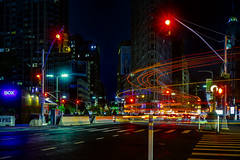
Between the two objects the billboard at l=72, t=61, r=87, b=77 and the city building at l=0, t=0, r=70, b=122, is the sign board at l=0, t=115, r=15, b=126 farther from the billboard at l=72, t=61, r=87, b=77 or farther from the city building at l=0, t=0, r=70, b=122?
the billboard at l=72, t=61, r=87, b=77

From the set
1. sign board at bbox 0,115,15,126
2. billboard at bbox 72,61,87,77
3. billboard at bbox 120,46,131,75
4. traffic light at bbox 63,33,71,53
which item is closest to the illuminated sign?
sign board at bbox 0,115,15,126

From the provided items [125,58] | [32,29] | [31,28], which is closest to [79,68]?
[32,29]

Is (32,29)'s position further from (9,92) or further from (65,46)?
(65,46)

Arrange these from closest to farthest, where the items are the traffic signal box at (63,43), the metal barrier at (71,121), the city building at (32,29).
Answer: the traffic signal box at (63,43) → the metal barrier at (71,121) → the city building at (32,29)

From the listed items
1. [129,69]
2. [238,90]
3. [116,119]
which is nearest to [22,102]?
[116,119]

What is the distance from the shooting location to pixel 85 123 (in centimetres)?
3578

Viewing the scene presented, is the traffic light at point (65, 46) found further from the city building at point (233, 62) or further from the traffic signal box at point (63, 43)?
the city building at point (233, 62)

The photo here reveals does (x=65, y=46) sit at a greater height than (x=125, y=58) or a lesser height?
lesser

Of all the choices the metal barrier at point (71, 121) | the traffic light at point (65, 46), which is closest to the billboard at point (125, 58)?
the metal barrier at point (71, 121)

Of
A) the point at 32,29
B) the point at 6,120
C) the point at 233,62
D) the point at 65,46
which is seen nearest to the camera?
the point at 65,46

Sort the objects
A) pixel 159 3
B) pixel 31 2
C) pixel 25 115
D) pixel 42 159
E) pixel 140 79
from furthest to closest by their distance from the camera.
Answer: pixel 31 2, pixel 140 79, pixel 159 3, pixel 25 115, pixel 42 159

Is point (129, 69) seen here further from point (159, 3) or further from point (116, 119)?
point (116, 119)

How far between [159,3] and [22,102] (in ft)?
259

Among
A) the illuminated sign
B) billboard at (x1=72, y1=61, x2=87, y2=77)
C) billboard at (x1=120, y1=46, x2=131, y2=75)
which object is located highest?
billboard at (x1=120, y1=46, x2=131, y2=75)
